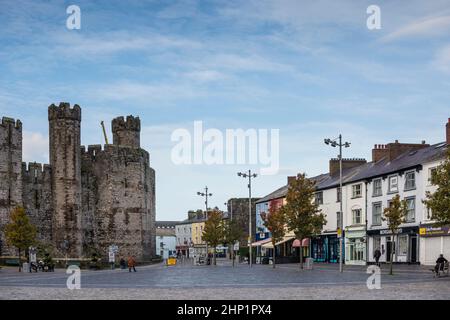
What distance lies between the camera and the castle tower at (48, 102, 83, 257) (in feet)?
218

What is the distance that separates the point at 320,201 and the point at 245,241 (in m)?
47.2

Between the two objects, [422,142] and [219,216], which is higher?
[422,142]

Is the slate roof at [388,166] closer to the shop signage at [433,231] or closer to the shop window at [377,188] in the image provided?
the shop window at [377,188]

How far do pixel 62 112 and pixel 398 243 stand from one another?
3486 centimetres

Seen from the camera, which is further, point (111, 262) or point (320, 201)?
point (320, 201)

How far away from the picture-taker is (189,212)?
156000 millimetres

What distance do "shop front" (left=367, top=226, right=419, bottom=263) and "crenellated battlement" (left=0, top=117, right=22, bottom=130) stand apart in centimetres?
3367

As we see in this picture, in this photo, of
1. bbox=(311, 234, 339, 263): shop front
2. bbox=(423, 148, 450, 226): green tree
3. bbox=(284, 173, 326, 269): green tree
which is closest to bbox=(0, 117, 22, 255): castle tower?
bbox=(284, 173, 326, 269): green tree

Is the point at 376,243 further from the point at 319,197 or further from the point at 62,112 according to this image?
the point at 62,112


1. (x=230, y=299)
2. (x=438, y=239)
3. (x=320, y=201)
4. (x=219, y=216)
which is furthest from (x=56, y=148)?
(x=230, y=299)

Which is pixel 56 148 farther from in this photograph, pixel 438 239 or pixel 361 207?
pixel 438 239

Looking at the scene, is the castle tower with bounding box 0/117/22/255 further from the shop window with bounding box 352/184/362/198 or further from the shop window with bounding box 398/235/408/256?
the shop window with bounding box 398/235/408/256

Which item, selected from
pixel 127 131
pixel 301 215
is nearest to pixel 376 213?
pixel 301 215

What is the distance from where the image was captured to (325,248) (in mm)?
68625
